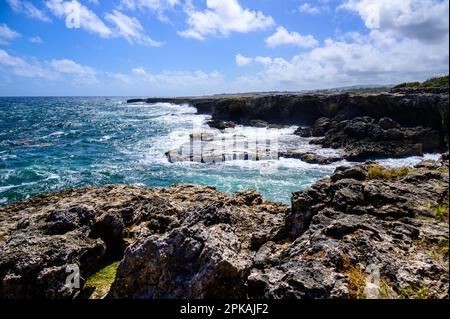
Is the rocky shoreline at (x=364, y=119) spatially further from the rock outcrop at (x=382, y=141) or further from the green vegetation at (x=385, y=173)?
the green vegetation at (x=385, y=173)

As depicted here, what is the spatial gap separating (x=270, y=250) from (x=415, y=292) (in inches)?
120

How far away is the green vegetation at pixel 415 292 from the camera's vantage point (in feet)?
16.2

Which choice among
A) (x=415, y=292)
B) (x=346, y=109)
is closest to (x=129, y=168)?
(x=415, y=292)

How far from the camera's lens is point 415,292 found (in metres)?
5.03

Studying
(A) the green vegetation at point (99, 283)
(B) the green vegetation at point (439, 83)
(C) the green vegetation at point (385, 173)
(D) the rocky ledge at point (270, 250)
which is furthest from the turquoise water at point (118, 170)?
(B) the green vegetation at point (439, 83)

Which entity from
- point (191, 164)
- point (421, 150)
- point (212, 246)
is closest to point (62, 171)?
point (191, 164)

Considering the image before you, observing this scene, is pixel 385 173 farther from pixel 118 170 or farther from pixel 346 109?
pixel 346 109

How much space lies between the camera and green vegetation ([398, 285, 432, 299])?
16.2ft

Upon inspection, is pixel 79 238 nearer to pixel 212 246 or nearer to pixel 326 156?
pixel 212 246

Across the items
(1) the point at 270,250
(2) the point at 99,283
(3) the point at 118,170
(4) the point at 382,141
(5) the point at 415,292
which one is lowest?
(3) the point at 118,170

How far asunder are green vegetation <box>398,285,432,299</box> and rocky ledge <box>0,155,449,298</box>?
0.02 meters

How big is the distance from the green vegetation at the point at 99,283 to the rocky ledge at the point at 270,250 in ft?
0.18

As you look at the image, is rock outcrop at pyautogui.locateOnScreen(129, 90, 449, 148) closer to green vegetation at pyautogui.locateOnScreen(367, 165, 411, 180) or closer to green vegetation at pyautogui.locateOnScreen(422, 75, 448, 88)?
green vegetation at pyautogui.locateOnScreen(422, 75, 448, 88)

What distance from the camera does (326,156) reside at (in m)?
34.4
